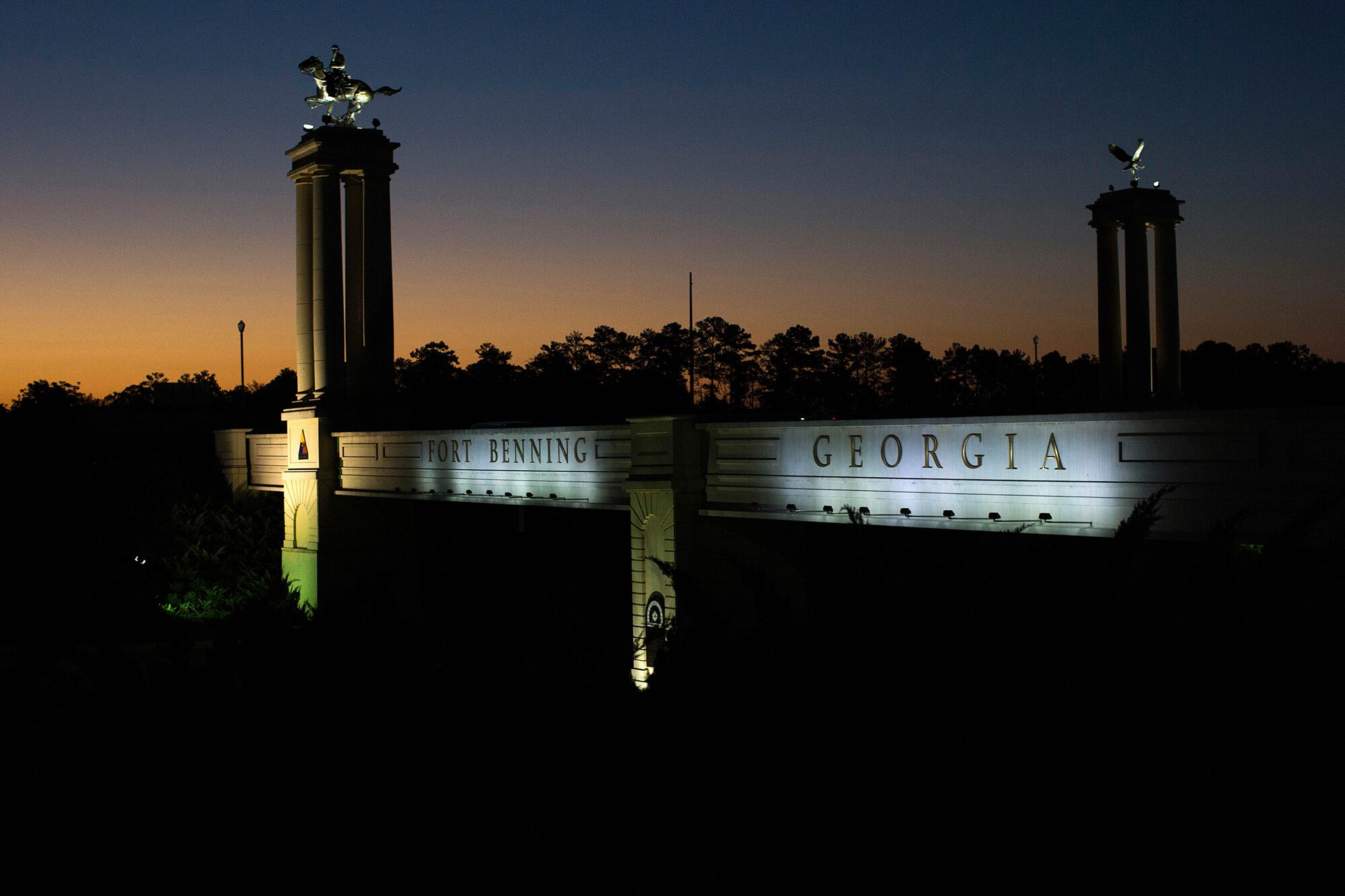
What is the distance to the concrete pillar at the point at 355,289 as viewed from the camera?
3809 centimetres

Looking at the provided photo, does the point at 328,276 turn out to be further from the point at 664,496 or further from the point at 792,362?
the point at 792,362

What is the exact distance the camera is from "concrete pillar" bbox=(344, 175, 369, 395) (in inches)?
1500

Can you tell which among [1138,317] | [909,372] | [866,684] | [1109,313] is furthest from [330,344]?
[909,372]

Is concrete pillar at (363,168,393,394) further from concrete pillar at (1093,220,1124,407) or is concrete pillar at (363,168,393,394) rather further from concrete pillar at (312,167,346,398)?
concrete pillar at (1093,220,1124,407)

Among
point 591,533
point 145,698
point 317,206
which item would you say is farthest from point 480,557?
point 145,698

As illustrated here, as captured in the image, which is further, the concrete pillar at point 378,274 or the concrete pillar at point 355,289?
the concrete pillar at point 355,289

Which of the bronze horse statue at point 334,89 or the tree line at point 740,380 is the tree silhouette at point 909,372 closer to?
the tree line at point 740,380

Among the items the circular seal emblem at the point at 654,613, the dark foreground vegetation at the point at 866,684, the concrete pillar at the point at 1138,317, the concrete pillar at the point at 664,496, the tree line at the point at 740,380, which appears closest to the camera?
the dark foreground vegetation at the point at 866,684

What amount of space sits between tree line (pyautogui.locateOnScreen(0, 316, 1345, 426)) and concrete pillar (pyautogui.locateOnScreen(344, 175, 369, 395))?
26297 mm

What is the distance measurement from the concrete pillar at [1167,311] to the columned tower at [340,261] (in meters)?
24.8

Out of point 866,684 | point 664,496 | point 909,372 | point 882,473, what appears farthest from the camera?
point 909,372

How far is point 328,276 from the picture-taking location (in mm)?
36844

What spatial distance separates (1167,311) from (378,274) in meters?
25.3

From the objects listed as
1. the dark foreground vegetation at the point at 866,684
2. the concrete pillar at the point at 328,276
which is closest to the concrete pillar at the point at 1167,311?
the concrete pillar at the point at 328,276
